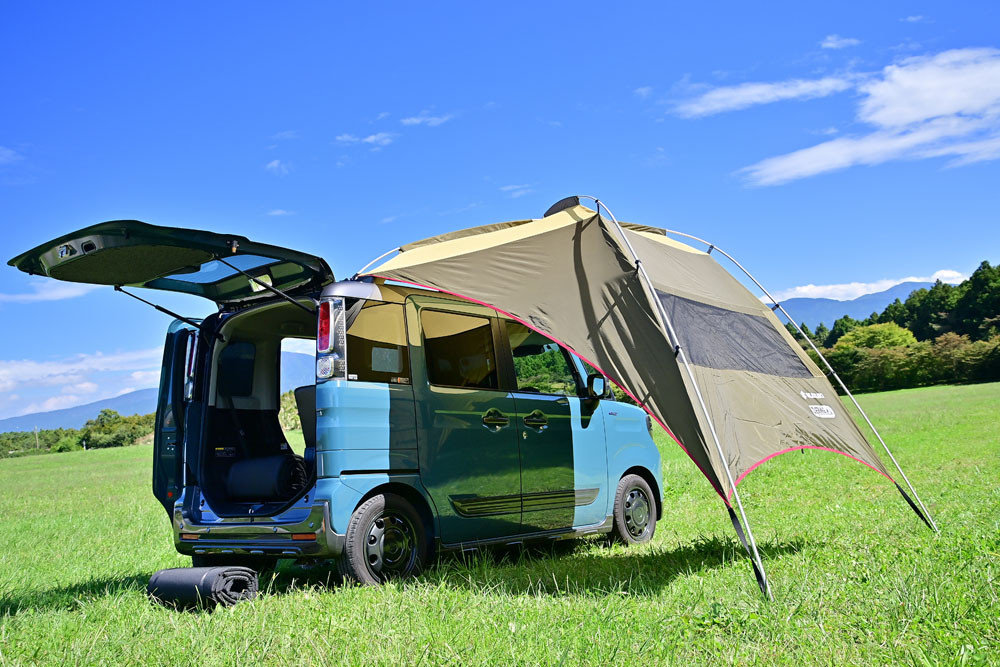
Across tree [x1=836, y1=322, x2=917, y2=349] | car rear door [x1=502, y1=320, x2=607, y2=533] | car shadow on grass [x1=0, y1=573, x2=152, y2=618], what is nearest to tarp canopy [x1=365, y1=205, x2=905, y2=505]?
car rear door [x1=502, y1=320, x2=607, y2=533]

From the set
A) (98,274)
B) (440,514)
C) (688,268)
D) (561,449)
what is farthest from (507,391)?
(98,274)

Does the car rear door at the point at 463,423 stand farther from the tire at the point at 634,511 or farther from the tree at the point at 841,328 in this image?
the tree at the point at 841,328

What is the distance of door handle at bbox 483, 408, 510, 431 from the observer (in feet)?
19.9

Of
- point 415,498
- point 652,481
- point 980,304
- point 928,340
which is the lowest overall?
point 652,481

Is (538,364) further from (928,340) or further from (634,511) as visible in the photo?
(928,340)

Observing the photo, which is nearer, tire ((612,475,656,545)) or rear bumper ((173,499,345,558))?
rear bumper ((173,499,345,558))

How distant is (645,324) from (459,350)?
1.39m

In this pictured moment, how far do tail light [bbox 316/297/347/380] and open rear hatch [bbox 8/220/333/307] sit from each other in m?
0.39

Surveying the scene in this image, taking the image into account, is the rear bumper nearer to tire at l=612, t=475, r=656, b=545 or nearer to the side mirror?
the side mirror

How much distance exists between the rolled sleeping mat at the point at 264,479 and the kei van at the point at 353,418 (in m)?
0.01

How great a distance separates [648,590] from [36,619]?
12.1ft

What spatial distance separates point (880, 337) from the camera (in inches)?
3226

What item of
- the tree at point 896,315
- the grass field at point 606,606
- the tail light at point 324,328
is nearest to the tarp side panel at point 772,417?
the grass field at point 606,606

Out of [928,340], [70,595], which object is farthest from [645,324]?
[928,340]
